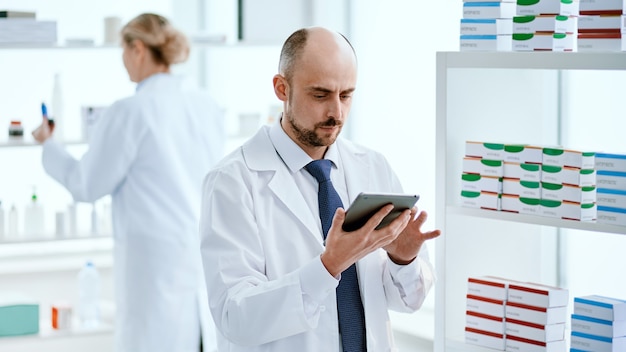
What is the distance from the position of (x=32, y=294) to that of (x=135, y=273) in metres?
0.69

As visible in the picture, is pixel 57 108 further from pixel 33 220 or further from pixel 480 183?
pixel 480 183

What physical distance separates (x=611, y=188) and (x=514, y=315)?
44 cm

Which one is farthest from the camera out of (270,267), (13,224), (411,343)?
(13,224)

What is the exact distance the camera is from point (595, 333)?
241cm

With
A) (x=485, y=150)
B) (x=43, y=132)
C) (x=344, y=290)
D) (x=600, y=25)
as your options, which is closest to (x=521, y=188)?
(x=485, y=150)

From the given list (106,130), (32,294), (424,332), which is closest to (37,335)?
(32,294)

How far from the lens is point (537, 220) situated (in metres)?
2.55

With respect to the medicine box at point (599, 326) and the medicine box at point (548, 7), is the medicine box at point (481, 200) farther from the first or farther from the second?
the medicine box at point (548, 7)

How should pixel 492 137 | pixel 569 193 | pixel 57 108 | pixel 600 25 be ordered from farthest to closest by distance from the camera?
pixel 57 108, pixel 492 137, pixel 569 193, pixel 600 25

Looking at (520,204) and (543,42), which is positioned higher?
(543,42)

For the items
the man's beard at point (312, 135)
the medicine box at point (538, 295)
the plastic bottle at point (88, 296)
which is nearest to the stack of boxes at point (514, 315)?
the medicine box at point (538, 295)

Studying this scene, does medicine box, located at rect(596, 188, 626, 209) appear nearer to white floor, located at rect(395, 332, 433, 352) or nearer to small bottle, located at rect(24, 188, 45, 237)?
white floor, located at rect(395, 332, 433, 352)

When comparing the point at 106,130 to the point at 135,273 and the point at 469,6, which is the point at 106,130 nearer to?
the point at 135,273

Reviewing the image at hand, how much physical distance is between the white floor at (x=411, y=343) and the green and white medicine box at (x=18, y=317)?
1361 millimetres
